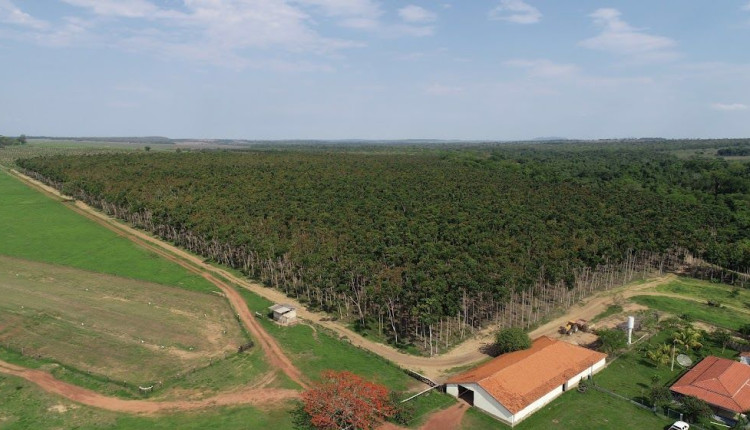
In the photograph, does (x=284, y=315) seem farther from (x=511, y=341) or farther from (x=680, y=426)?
(x=680, y=426)

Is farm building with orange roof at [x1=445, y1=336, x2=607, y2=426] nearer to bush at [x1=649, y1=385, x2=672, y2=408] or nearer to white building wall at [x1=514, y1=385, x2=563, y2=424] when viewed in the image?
white building wall at [x1=514, y1=385, x2=563, y2=424]

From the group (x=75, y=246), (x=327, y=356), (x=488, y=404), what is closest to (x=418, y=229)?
(x=327, y=356)

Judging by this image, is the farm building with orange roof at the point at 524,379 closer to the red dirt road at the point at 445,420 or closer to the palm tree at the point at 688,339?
the red dirt road at the point at 445,420

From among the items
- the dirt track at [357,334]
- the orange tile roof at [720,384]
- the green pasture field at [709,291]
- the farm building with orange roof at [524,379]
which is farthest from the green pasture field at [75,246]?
the green pasture field at [709,291]

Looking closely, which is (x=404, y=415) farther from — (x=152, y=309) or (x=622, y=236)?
(x=622, y=236)

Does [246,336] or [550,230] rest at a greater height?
[550,230]

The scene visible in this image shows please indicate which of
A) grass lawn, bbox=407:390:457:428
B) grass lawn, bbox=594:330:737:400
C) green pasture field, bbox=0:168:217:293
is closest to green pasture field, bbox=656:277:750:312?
grass lawn, bbox=594:330:737:400

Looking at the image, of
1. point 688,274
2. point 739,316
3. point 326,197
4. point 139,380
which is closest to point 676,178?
point 688,274
